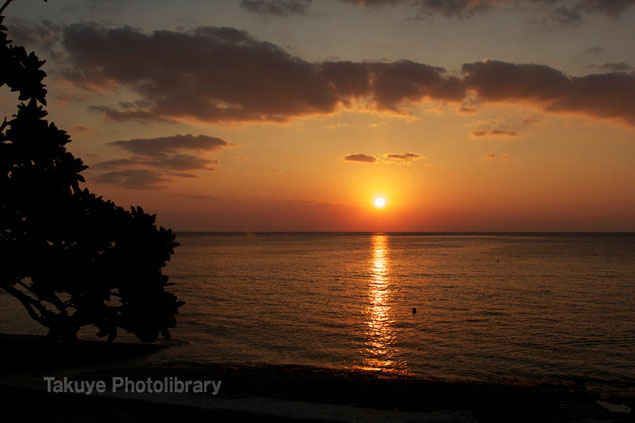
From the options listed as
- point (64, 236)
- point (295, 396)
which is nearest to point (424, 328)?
point (295, 396)

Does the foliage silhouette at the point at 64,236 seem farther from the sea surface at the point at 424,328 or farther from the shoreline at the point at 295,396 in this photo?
the sea surface at the point at 424,328

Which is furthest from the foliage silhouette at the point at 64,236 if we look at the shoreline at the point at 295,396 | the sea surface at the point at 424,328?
the sea surface at the point at 424,328

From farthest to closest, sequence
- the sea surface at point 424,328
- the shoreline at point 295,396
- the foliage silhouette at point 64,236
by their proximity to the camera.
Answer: the sea surface at point 424,328, the shoreline at point 295,396, the foliage silhouette at point 64,236

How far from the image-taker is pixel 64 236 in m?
12.3

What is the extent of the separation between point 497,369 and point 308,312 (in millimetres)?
18755

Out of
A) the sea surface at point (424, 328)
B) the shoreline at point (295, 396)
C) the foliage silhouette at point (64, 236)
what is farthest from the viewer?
the sea surface at point (424, 328)

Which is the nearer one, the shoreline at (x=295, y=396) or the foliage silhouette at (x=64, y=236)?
the foliage silhouette at (x=64, y=236)

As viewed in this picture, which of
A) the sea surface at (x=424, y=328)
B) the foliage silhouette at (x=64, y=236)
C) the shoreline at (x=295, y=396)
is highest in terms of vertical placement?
the foliage silhouette at (x=64, y=236)

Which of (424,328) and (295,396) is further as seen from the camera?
(424,328)

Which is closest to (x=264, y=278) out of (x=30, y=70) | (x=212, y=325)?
(x=212, y=325)

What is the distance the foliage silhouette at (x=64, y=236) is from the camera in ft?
38.6

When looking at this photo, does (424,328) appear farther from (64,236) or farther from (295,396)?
(64,236)

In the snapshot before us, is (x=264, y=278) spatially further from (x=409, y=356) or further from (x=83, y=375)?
(x=83, y=375)

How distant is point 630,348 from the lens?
85.1ft
